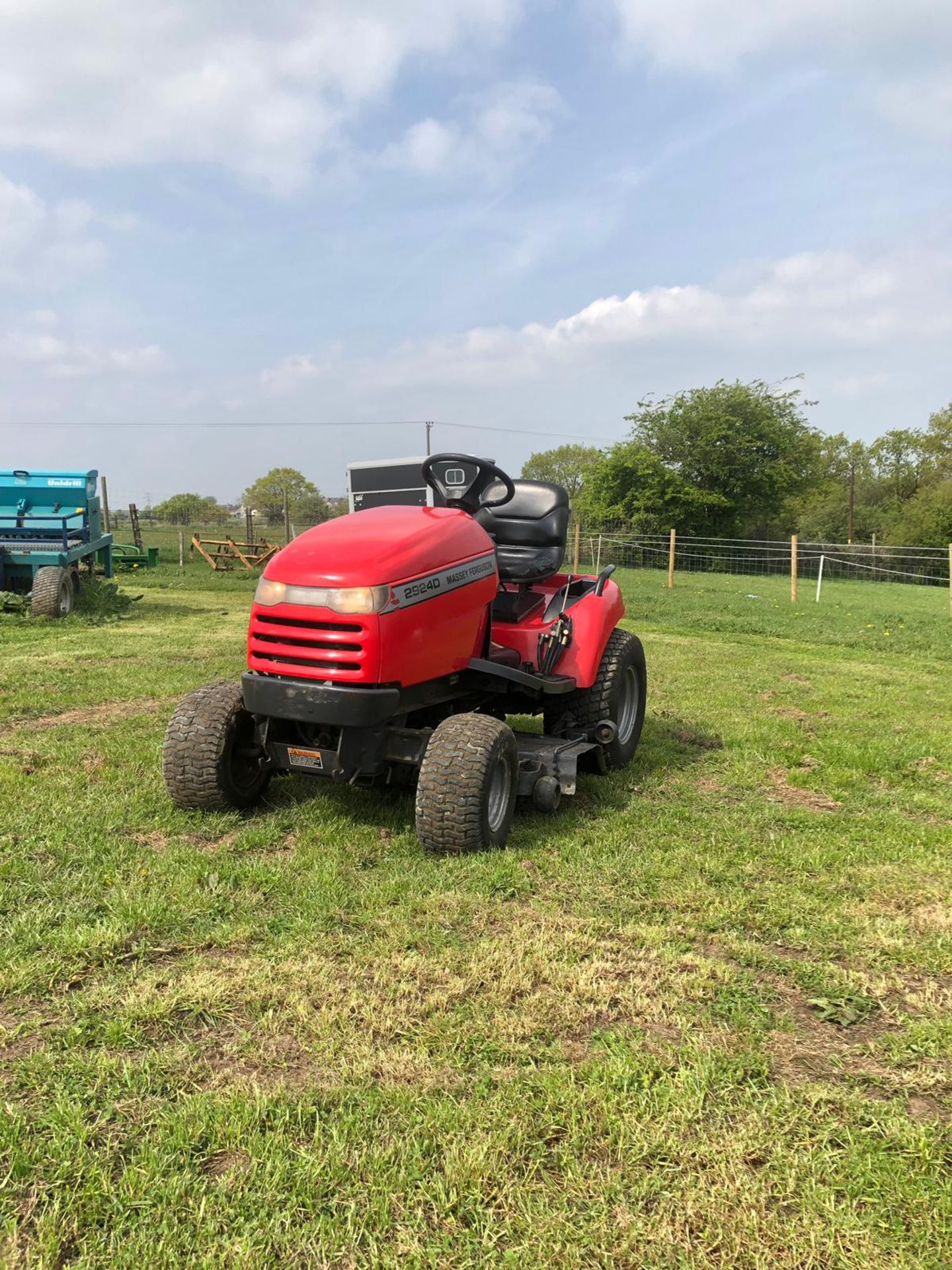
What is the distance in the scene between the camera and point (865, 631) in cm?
1235

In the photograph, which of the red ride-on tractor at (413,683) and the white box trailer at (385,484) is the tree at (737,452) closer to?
the white box trailer at (385,484)

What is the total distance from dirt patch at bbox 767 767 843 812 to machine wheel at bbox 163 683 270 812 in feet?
8.73

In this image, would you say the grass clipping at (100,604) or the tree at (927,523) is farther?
the tree at (927,523)

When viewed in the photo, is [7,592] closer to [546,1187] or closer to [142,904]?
[142,904]

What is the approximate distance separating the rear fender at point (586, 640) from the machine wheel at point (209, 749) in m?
1.63

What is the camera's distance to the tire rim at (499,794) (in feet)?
11.5

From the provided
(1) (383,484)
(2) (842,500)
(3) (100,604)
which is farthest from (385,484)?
(2) (842,500)

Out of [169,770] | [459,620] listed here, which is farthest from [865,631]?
[169,770]

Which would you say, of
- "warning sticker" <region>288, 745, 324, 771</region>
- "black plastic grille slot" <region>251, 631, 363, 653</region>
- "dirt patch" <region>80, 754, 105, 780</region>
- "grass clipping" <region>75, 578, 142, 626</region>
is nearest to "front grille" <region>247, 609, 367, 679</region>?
"black plastic grille slot" <region>251, 631, 363, 653</region>

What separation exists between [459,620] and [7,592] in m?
9.26

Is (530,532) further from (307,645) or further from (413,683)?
(307,645)

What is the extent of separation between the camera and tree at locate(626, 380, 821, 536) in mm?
41000

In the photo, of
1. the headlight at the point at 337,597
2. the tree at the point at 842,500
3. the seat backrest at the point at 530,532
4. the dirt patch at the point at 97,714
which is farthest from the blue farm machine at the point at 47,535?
the tree at the point at 842,500

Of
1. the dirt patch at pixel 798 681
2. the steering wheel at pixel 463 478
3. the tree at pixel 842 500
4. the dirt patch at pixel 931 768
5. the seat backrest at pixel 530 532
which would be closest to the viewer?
the steering wheel at pixel 463 478
